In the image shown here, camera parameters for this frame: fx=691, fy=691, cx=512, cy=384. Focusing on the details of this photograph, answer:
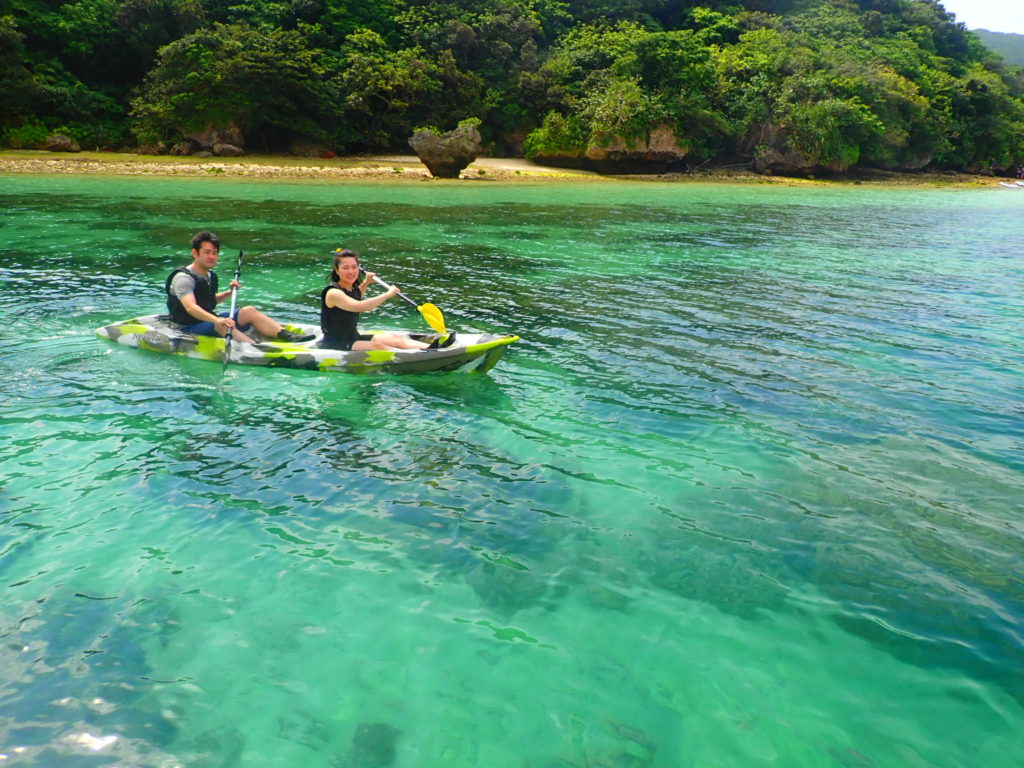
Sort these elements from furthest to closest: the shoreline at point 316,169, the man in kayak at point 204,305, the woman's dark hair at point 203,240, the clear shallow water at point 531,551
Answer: the shoreline at point 316,169, the man in kayak at point 204,305, the woman's dark hair at point 203,240, the clear shallow water at point 531,551

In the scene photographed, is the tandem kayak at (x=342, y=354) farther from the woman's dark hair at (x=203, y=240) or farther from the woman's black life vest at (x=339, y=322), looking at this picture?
the woman's dark hair at (x=203, y=240)

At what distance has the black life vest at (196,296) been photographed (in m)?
8.00

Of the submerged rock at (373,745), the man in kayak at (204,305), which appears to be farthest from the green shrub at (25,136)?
the submerged rock at (373,745)

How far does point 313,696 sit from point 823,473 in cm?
408

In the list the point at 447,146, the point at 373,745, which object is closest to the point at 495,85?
the point at 447,146

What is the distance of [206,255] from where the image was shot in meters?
7.73

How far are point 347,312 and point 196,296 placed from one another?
184 centimetres

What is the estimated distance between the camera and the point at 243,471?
5336 millimetres

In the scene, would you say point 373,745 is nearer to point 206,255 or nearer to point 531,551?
point 531,551

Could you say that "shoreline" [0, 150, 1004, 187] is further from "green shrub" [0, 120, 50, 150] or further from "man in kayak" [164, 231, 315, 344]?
"man in kayak" [164, 231, 315, 344]

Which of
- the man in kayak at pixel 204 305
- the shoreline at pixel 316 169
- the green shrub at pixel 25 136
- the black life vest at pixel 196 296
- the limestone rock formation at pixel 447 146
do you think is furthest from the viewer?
the green shrub at pixel 25 136

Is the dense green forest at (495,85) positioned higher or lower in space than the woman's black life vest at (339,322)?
higher

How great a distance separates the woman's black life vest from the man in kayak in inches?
24.8

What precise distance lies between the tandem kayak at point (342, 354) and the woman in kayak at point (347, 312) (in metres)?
0.21
